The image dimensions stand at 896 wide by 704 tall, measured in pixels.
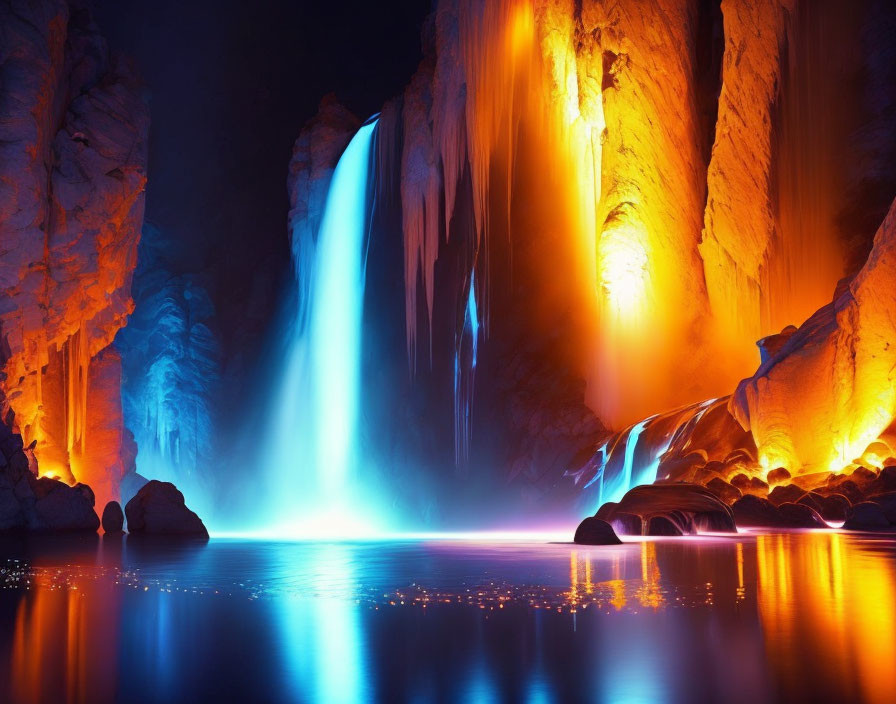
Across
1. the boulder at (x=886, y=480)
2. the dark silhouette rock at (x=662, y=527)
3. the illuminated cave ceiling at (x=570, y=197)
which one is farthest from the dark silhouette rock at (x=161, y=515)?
the boulder at (x=886, y=480)

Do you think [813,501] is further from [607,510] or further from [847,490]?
[607,510]

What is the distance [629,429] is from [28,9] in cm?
1940

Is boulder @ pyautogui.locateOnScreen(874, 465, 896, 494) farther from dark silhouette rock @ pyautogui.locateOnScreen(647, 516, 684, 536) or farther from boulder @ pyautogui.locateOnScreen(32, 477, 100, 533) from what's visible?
boulder @ pyautogui.locateOnScreen(32, 477, 100, 533)

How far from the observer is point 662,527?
12.4 metres

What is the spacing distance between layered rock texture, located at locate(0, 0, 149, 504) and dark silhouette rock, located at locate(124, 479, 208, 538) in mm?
6455

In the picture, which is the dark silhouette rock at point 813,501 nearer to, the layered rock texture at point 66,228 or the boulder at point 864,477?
the boulder at point 864,477

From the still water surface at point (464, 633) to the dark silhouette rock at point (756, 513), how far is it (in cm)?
610

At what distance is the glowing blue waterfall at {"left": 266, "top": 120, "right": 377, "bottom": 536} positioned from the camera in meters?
33.5

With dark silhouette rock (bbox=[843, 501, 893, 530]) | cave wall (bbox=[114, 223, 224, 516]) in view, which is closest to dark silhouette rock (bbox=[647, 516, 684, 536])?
dark silhouette rock (bbox=[843, 501, 893, 530])

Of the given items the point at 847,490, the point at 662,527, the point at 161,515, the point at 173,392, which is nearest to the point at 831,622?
the point at 662,527

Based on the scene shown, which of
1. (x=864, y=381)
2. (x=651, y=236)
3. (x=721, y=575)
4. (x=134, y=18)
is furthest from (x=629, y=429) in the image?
(x=134, y=18)

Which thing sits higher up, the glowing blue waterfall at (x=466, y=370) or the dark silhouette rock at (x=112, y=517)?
the glowing blue waterfall at (x=466, y=370)

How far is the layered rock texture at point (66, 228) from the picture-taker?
23.0 metres

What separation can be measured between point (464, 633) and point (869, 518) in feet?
33.7
